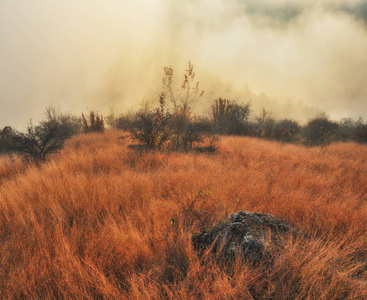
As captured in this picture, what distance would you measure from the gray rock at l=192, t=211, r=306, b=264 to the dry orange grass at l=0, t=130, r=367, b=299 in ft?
0.29

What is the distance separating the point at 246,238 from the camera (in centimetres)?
145

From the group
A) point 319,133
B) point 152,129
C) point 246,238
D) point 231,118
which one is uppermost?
point 231,118

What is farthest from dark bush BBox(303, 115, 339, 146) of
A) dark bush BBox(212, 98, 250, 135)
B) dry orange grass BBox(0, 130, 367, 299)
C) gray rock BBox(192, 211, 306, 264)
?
gray rock BBox(192, 211, 306, 264)

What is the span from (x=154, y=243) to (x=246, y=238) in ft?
2.92

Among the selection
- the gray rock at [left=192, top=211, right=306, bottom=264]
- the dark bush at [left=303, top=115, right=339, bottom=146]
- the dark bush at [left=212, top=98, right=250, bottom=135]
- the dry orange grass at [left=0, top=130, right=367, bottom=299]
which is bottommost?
the dry orange grass at [left=0, top=130, right=367, bottom=299]

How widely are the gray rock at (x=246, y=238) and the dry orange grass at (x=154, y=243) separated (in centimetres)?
9

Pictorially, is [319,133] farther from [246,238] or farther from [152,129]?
[246,238]

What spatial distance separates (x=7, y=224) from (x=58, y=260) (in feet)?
4.18

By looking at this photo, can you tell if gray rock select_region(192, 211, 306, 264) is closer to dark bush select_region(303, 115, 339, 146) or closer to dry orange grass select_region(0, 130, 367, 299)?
dry orange grass select_region(0, 130, 367, 299)

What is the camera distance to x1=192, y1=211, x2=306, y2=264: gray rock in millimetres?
1387

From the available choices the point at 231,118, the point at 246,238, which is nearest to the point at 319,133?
the point at 231,118

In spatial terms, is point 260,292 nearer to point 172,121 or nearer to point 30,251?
point 30,251

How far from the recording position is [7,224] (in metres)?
2.24

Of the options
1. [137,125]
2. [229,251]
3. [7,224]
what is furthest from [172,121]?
[229,251]
